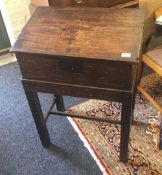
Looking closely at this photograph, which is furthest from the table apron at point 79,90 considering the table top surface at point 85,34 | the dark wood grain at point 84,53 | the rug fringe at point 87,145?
the rug fringe at point 87,145

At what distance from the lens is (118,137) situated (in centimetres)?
153

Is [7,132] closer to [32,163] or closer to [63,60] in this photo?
[32,163]

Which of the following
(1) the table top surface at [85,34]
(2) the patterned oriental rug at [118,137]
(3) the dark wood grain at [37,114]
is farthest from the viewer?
(2) the patterned oriental rug at [118,137]

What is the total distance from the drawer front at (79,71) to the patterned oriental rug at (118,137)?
1.73ft

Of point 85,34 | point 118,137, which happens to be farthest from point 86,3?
point 118,137

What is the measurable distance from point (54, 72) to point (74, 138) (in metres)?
0.59

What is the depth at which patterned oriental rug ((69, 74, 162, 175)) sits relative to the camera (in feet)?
4.57

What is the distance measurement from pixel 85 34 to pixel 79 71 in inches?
6.1

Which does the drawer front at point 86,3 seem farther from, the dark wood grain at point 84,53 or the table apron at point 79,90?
the table apron at point 79,90

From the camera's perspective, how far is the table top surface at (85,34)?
100 centimetres

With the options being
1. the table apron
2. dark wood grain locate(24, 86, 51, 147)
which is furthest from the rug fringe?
the table apron

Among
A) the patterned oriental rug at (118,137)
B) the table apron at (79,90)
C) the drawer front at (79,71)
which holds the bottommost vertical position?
the patterned oriental rug at (118,137)

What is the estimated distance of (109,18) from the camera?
1167mm

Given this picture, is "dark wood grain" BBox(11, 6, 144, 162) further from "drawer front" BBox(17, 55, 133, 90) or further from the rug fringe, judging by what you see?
the rug fringe
